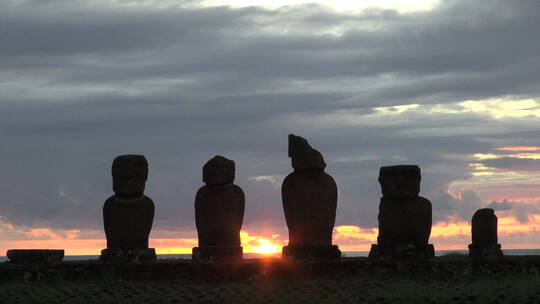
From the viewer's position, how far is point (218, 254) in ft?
87.6

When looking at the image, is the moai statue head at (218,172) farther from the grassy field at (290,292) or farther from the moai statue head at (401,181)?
the moai statue head at (401,181)

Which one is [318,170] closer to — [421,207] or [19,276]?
[421,207]

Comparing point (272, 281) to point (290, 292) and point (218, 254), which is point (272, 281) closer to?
point (290, 292)

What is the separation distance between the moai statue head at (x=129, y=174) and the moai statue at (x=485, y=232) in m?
12.3

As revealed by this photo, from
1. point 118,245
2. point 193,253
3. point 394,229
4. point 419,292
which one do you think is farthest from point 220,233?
point 419,292

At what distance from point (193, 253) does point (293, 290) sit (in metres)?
4.93

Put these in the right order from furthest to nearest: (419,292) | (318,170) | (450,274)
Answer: (318,170)
(450,274)
(419,292)

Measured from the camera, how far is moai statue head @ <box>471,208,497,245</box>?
3366cm

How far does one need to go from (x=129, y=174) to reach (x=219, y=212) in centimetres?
285

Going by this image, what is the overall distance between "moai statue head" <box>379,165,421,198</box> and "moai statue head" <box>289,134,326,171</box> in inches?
76.9

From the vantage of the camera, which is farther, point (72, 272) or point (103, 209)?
point (103, 209)

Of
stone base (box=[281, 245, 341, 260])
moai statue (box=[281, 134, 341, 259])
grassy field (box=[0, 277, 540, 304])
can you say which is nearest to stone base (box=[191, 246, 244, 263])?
moai statue (box=[281, 134, 341, 259])

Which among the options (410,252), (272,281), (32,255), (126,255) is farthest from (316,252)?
(32,255)

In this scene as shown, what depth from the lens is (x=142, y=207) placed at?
90.5 feet
